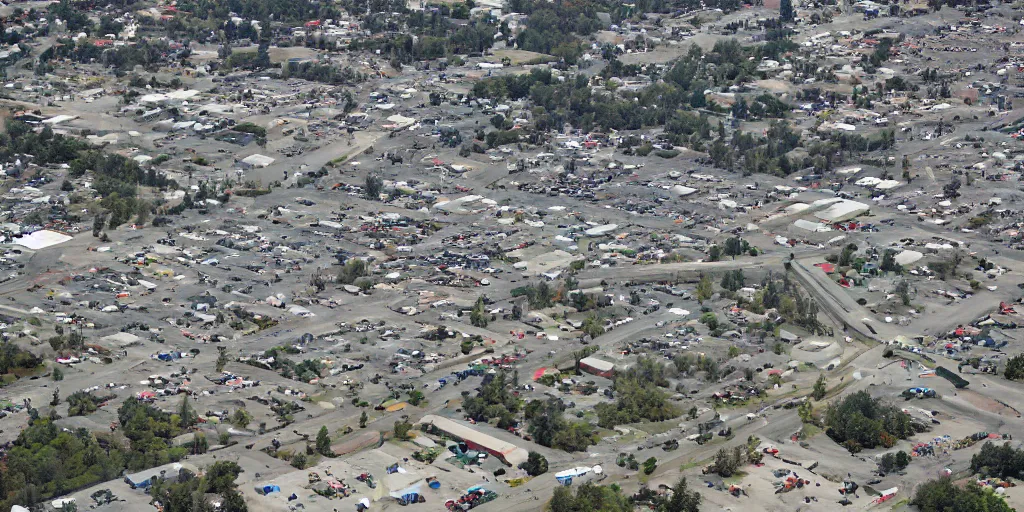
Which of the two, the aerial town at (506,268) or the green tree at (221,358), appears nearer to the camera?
the aerial town at (506,268)

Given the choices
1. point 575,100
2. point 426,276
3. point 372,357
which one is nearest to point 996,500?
point 372,357

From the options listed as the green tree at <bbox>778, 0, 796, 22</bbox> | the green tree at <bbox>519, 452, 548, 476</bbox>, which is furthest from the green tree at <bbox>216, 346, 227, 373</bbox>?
the green tree at <bbox>778, 0, 796, 22</bbox>

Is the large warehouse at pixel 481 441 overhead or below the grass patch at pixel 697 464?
overhead

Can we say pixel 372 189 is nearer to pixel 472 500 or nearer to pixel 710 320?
pixel 710 320

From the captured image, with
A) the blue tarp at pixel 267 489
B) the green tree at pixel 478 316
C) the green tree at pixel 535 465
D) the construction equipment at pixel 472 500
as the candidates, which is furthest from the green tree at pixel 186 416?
the green tree at pixel 478 316

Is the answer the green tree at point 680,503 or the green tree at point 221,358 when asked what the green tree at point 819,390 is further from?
the green tree at point 221,358

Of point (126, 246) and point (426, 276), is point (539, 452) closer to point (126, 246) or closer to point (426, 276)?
point (426, 276)

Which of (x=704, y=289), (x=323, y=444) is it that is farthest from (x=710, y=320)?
(x=323, y=444)
